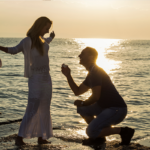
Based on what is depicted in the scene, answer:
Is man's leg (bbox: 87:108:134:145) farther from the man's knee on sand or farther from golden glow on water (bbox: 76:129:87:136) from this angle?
golden glow on water (bbox: 76:129:87:136)

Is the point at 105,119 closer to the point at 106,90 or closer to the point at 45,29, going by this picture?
the point at 106,90

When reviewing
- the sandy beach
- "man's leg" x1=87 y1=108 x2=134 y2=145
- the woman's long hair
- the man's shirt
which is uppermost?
the woman's long hair

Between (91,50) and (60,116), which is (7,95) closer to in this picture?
(60,116)

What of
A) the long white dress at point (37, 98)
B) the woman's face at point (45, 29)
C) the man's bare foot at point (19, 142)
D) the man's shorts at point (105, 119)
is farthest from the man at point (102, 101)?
the man's bare foot at point (19, 142)

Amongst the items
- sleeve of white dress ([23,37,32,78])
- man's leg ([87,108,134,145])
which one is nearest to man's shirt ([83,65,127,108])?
man's leg ([87,108,134,145])

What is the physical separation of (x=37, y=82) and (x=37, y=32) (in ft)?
2.76

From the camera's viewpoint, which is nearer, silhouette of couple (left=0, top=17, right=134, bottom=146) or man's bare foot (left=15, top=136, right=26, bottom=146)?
silhouette of couple (left=0, top=17, right=134, bottom=146)

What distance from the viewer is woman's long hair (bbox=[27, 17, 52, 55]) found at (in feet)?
13.8

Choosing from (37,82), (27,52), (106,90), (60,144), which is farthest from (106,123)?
(27,52)

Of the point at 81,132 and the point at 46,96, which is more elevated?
the point at 46,96

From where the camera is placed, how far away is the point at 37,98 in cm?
436

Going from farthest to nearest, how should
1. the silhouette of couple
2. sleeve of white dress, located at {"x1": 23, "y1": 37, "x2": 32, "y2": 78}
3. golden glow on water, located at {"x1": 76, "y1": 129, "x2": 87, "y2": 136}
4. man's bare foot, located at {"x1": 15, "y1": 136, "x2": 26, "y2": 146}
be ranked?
golden glow on water, located at {"x1": 76, "y1": 129, "x2": 87, "y2": 136} → man's bare foot, located at {"x1": 15, "y1": 136, "x2": 26, "y2": 146} → the silhouette of couple → sleeve of white dress, located at {"x1": 23, "y1": 37, "x2": 32, "y2": 78}

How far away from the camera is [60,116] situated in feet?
25.3

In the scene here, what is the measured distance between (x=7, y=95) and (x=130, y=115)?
5.36 m
